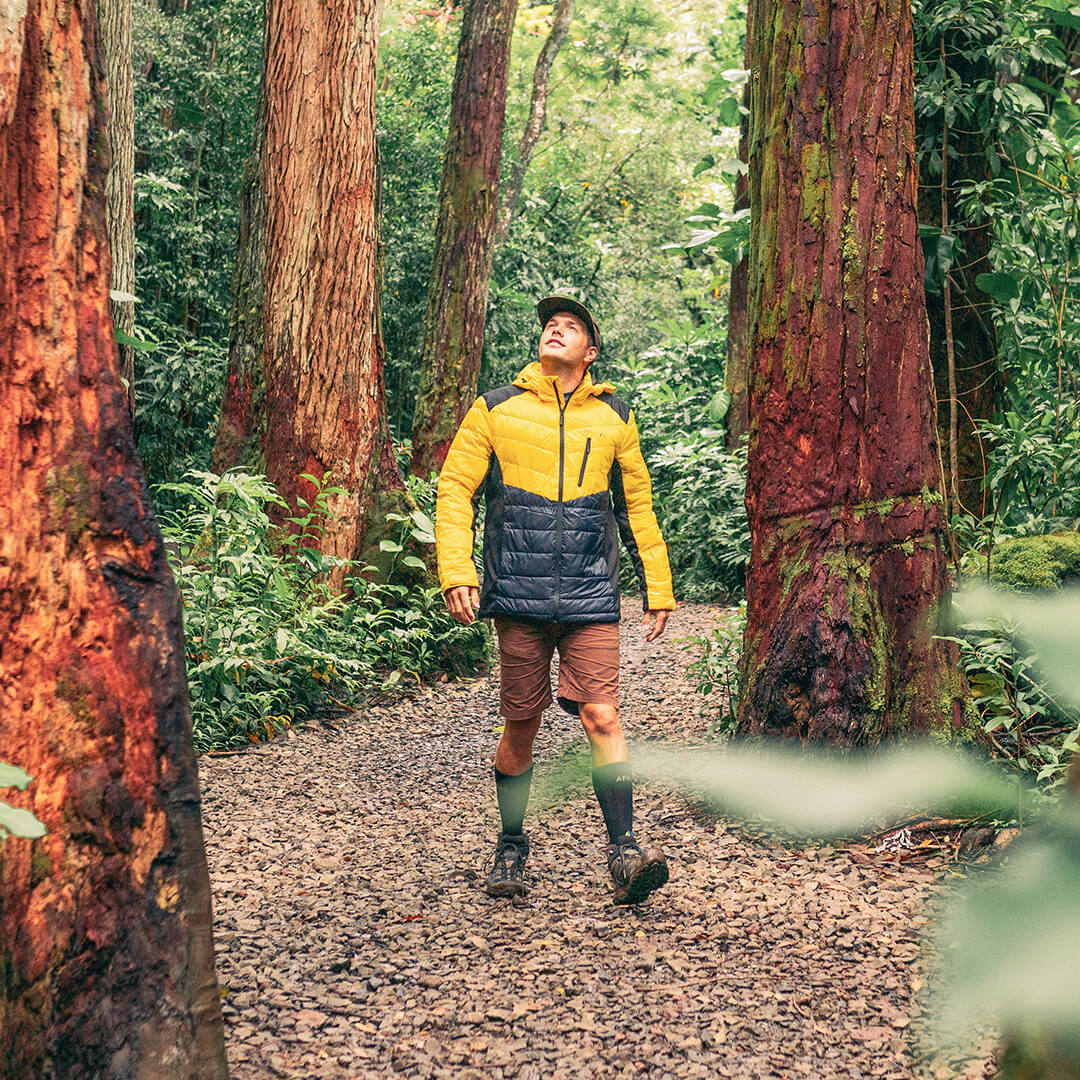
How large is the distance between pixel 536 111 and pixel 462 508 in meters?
17.1

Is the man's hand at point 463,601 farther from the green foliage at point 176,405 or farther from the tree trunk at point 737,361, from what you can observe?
the green foliage at point 176,405

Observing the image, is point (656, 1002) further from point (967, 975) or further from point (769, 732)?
Answer: point (967, 975)

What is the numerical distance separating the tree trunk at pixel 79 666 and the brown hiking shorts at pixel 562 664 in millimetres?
1959

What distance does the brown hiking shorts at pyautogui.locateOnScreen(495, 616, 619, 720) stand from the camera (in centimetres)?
418

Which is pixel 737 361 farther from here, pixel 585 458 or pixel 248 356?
pixel 585 458

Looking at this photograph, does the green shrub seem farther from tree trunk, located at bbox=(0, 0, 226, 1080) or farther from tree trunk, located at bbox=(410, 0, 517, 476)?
tree trunk, located at bbox=(410, 0, 517, 476)

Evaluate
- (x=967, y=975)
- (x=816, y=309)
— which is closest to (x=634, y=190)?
(x=816, y=309)

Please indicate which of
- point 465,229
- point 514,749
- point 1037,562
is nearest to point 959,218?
point 1037,562

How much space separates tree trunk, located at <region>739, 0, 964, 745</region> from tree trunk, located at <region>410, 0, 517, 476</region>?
7028mm

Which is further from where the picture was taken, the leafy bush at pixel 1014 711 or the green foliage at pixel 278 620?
the green foliage at pixel 278 620

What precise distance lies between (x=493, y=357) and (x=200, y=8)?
236 inches

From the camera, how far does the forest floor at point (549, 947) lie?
9.66 ft

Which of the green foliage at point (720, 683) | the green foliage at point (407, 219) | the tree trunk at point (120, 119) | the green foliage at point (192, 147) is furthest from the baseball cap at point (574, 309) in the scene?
the green foliage at point (407, 219)

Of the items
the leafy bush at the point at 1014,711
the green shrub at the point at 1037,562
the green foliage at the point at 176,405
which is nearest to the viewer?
the leafy bush at the point at 1014,711
